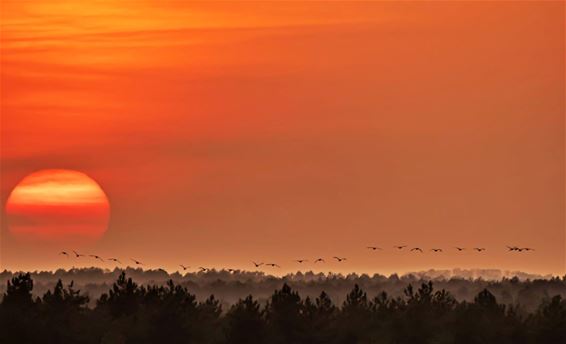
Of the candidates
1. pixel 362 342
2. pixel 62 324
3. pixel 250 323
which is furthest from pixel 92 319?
pixel 362 342

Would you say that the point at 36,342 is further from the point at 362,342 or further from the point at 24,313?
the point at 362,342

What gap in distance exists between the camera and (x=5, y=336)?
182 meters

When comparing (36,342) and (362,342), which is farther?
(362,342)

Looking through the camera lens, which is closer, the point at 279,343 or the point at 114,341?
the point at 114,341

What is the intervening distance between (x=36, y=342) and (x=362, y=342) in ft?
130

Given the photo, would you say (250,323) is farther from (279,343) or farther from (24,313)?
(24,313)

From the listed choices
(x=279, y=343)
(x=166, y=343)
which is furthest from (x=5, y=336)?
(x=279, y=343)

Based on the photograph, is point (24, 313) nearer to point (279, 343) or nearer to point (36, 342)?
point (36, 342)

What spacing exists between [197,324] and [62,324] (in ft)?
54.2

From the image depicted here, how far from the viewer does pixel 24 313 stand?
19100 cm

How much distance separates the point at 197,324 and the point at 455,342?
29.3 meters

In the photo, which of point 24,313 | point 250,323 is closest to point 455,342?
point 250,323

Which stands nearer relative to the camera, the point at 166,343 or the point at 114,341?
the point at 114,341

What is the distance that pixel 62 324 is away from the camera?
18888 centimetres
